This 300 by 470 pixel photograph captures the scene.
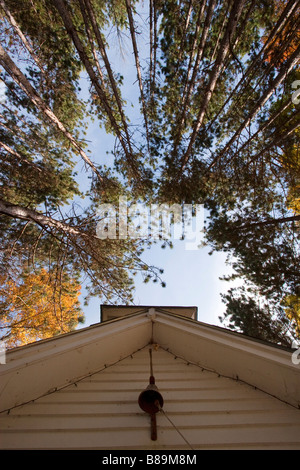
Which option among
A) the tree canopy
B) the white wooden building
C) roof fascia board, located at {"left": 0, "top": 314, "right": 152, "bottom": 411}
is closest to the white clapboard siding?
the white wooden building

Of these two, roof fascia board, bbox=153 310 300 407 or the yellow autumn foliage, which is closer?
roof fascia board, bbox=153 310 300 407

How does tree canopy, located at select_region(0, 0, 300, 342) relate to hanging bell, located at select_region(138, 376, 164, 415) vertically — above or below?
above

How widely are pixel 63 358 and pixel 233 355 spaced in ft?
6.54

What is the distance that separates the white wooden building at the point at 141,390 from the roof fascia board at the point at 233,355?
0.01 m

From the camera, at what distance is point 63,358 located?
7.67ft

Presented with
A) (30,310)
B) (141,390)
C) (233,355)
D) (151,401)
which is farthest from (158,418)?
(30,310)

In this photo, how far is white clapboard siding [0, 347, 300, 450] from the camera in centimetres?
172

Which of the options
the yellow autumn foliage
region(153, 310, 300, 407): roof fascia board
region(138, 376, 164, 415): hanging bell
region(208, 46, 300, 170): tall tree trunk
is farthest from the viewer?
the yellow autumn foliage

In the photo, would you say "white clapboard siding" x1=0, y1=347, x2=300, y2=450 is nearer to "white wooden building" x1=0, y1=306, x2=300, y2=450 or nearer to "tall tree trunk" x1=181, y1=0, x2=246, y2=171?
"white wooden building" x1=0, y1=306, x2=300, y2=450

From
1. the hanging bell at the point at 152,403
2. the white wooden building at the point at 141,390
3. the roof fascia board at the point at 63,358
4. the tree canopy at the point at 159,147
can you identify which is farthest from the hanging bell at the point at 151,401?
the tree canopy at the point at 159,147

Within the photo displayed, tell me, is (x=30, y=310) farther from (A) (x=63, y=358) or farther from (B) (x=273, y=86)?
(B) (x=273, y=86)

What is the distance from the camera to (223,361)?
2.64m

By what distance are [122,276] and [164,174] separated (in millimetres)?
4381

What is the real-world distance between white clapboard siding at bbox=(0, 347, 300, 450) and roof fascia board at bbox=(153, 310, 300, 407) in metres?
0.12
